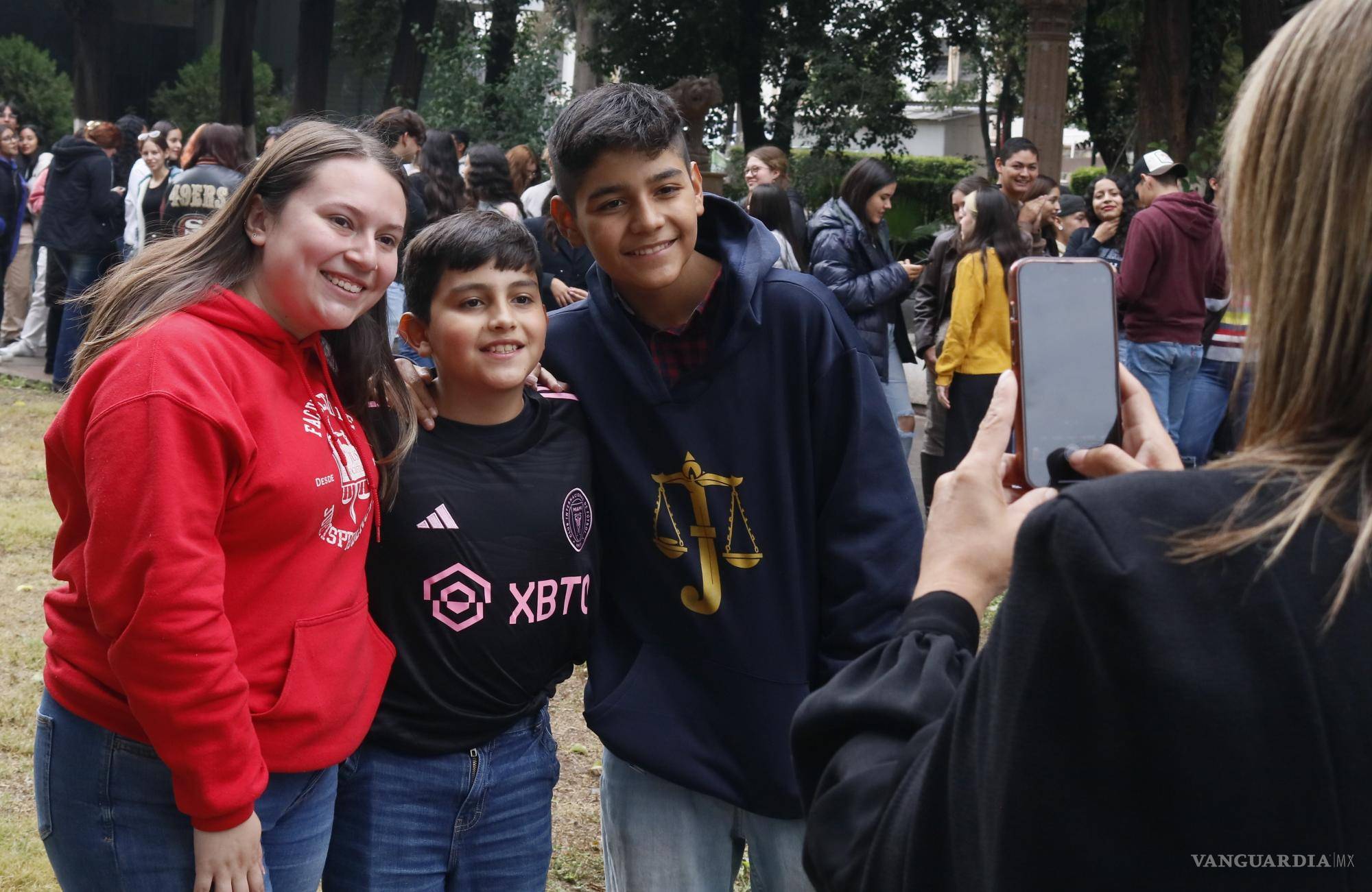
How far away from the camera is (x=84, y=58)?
76.5 ft

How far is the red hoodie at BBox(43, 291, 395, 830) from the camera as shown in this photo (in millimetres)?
1902

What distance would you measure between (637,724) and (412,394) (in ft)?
2.39

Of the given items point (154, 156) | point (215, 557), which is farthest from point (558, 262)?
point (215, 557)

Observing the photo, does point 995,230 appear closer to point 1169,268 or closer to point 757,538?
point 1169,268

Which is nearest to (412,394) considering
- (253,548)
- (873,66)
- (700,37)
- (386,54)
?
(253,548)

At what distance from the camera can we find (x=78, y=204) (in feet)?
34.8

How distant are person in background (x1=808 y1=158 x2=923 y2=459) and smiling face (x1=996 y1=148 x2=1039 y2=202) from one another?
148cm

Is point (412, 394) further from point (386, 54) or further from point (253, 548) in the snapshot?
point (386, 54)

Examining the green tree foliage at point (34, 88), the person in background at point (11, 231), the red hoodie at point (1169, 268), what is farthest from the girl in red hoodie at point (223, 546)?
the green tree foliage at point (34, 88)

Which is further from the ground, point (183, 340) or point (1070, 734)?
point (183, 340)

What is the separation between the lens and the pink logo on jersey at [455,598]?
241 cm

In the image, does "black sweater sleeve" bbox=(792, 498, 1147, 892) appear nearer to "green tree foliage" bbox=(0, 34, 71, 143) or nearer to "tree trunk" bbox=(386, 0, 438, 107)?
"tree trunk" bbox=(386, 0, 438, 107)

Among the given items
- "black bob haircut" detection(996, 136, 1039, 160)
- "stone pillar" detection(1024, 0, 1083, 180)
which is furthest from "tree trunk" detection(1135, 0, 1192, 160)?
"black bob haircut" detection(996, 136, 1039, 160)

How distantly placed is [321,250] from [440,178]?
5.57 m
